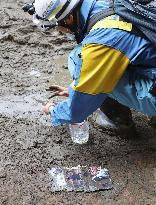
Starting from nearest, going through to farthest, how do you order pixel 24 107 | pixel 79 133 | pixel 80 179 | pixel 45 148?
pixel 80 179, pixel 45 148, pixel 79 133, pixel 24 107

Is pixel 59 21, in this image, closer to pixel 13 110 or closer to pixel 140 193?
pixel 13 110

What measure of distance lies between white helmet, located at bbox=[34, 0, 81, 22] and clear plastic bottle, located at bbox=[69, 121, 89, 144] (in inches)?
37.1

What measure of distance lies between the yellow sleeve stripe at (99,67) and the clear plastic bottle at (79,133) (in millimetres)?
694

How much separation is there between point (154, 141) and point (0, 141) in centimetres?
127

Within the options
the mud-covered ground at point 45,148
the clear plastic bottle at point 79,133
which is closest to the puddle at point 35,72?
the mud-covered ground at point 45,148

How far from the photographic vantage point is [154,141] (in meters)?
3.50

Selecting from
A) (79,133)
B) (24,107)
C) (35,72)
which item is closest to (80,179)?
(79,133)

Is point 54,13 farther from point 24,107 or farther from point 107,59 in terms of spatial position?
point 24,107

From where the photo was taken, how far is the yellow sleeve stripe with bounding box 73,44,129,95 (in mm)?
2824

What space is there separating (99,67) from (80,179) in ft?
2.73

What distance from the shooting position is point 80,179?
3043 millimetres

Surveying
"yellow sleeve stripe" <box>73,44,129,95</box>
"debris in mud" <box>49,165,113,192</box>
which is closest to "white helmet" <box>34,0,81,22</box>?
"yellow sleeve stripe" <box>73,44,129,95</box>

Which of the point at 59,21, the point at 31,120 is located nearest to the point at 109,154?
the point at 31,120

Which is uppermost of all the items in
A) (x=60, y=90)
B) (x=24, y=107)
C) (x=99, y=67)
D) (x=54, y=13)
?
(x=54, y=13)
